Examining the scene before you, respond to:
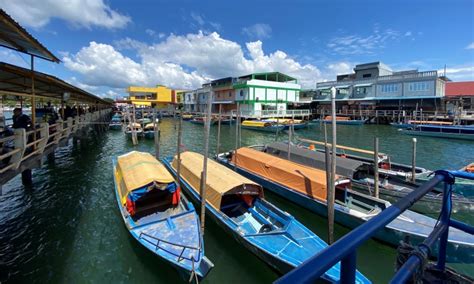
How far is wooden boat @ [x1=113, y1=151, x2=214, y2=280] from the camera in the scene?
7555mm

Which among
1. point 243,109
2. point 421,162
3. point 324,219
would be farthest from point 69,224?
point 243,109

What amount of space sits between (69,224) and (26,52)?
7.72 metres

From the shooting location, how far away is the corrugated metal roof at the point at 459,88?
57.3 m

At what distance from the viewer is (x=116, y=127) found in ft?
145

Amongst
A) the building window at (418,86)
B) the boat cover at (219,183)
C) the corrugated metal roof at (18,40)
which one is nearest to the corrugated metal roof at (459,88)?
the building window at (418,86)

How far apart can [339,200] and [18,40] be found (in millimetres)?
14903

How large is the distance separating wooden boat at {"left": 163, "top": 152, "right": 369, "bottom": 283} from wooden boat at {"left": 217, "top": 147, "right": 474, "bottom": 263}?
269 centimetres

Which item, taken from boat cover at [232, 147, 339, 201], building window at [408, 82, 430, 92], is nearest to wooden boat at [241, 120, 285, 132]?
boat cover at [232, 147, 339, 201]

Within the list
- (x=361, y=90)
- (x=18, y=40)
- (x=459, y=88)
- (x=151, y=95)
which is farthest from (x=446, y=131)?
(x=151, y=95)

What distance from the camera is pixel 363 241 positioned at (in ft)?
4.63

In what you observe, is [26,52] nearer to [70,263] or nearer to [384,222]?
[70,263]

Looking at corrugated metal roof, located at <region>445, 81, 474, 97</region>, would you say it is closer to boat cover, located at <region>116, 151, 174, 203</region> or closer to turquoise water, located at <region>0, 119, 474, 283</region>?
turquoise water, located at <region>0, 119, 474, 283</region>

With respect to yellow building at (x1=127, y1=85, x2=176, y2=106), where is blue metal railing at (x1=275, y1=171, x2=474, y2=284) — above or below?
below

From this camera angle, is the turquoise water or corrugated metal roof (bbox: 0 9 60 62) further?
the turquoise water
